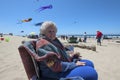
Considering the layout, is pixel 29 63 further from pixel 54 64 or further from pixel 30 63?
pixel 54 64

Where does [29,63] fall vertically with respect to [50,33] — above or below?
below

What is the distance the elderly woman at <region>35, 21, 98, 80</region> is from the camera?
8.12 feet

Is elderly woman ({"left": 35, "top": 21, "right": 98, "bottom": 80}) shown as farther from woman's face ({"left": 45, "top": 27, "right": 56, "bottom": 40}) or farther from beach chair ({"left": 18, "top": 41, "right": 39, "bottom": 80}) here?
beach chair ({"left": 18, "top": 41, "right": 39, "bottom": 80})

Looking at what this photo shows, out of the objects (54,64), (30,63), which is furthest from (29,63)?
(54,64)

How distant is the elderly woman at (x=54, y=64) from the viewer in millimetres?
2475

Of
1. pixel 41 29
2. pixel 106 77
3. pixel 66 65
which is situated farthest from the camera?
pixel 106 77

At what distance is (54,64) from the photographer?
2471 millimetres

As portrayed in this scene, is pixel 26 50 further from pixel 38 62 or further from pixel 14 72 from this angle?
pixel 14 72

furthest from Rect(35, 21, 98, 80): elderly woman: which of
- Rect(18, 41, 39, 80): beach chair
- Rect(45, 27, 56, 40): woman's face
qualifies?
Rect(18, 41, 39, 80): beach chair

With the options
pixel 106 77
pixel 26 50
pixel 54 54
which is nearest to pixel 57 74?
pixel 54 54

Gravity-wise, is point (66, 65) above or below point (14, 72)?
above

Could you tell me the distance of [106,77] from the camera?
195 inches

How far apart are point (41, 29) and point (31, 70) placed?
0.63 m

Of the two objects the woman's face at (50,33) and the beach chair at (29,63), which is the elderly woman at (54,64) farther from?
the beach chair at (29,63)
